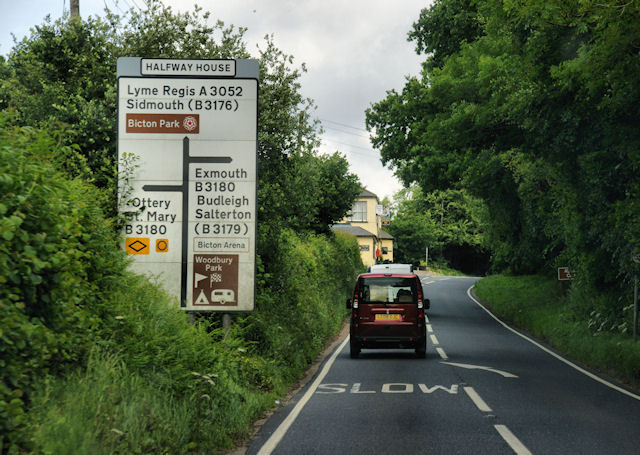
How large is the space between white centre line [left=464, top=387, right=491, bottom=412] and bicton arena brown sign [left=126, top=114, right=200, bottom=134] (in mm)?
5975

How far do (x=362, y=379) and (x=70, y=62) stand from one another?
380 inches

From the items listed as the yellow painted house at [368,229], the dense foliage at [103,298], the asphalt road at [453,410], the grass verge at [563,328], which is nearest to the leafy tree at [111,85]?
the dense foliage at [103,298]

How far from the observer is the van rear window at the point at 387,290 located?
18812mm

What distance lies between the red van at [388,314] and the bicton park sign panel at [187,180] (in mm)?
7828

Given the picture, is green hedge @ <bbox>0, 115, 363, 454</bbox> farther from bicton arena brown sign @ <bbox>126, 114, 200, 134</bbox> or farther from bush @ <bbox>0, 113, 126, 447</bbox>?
bicton arena brown sign @ <bbox>126, 114, 200, 134</bbox>

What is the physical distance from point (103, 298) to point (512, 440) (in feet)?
16.1

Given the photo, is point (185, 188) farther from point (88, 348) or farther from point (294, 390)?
point (88, 348)

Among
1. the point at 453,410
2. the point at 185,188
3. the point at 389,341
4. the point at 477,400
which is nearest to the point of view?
the point at 453,410

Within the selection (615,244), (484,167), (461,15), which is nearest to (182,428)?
(615,244)

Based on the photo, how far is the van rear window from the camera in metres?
18.8

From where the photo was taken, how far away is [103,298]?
8062 mm

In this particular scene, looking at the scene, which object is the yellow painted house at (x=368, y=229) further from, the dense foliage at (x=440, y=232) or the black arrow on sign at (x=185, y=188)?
the black arrow on sign at (x=185, y=188)

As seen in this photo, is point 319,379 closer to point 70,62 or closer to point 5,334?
point 70,62

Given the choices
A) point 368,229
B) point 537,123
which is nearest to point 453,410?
point 537,123
